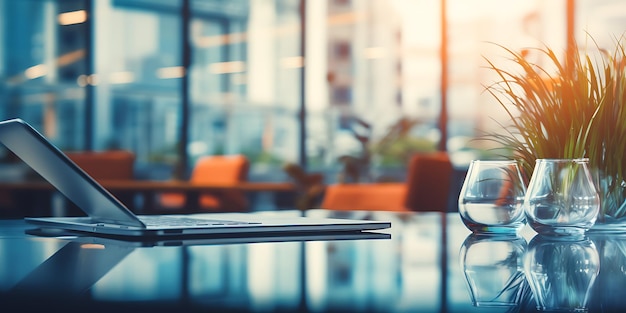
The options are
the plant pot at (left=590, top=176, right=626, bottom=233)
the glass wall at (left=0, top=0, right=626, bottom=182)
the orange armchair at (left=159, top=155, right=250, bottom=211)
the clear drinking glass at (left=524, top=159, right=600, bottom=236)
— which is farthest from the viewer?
the glass wall at (left=0, top=0, right=626, bottom=182)

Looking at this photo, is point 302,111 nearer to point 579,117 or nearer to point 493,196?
point 579,117

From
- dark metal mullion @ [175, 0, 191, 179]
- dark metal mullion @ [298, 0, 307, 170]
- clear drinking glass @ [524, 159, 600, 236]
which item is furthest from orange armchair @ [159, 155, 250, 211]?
clear drinking glass @ [524, 159, 600, 236]

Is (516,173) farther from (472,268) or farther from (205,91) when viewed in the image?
(205,91)

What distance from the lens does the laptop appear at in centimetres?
97

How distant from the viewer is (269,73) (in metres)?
7.84

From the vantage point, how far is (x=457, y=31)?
8.15 meters

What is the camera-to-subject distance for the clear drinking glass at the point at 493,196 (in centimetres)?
118

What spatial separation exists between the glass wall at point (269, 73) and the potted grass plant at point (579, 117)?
586 cm

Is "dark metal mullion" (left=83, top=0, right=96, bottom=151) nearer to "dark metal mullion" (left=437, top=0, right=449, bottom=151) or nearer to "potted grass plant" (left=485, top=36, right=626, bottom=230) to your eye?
"dark metal mullion" (left=437, top=0, right=449, bottom=151)

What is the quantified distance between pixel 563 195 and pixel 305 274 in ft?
1.62

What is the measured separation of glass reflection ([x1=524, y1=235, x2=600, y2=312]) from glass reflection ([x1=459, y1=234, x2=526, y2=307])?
1 cm

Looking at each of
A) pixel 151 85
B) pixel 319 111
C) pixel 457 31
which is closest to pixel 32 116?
pixel 151 85

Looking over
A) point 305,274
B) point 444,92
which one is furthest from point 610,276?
point 444,92

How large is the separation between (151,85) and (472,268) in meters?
6.89
